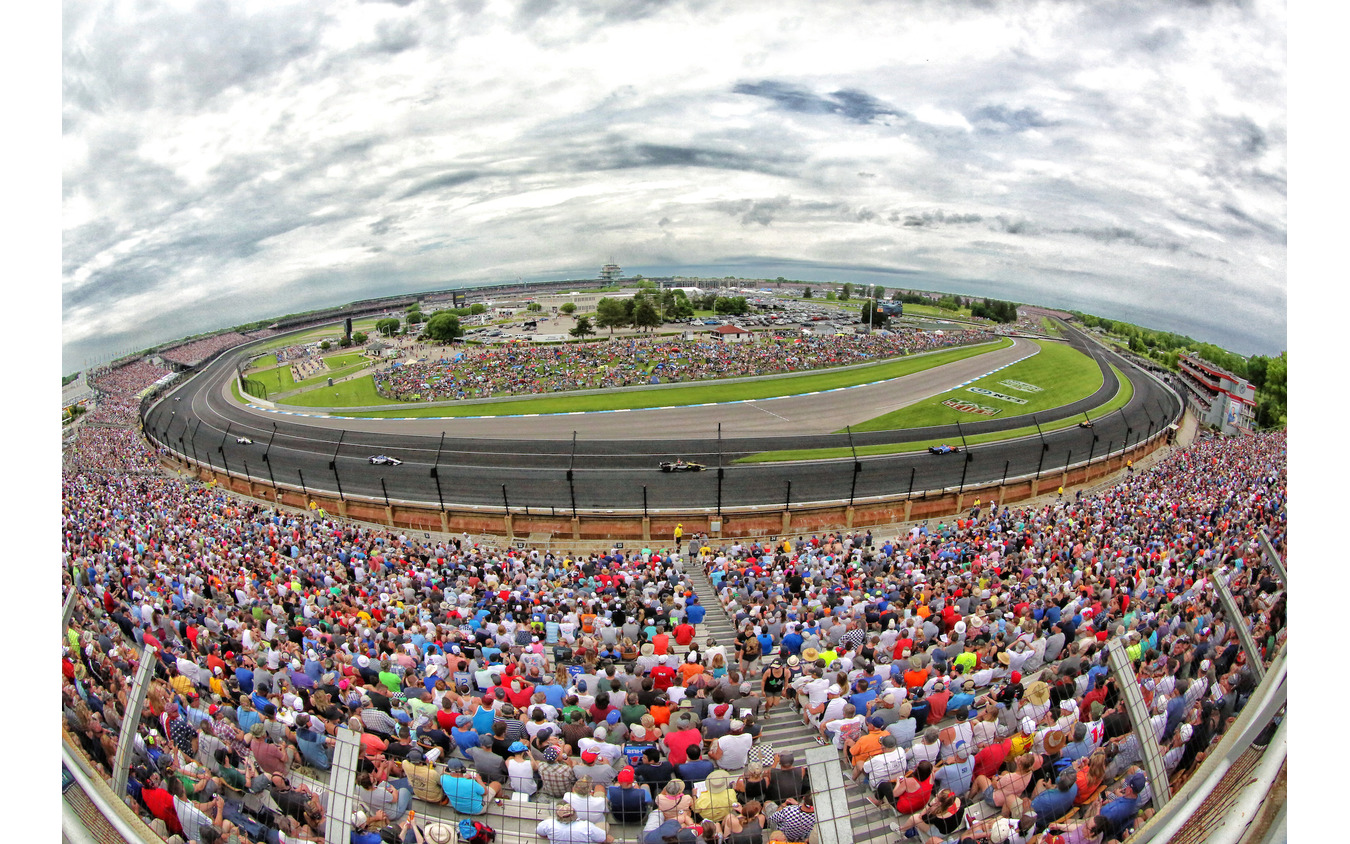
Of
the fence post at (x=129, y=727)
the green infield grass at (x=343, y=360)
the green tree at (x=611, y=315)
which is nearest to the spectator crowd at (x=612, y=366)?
the green infield grass at (x=343, y=360)

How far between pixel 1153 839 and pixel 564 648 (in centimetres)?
803

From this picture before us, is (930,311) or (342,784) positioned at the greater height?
(930,311)

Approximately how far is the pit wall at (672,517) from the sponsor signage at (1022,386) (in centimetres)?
2381

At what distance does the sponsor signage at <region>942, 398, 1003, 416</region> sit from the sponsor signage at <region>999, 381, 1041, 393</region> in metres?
8.56

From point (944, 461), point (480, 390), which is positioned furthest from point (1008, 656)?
point (480, 390)

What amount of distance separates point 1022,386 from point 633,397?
113ft

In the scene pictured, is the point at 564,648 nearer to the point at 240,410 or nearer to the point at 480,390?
the point at 480,390

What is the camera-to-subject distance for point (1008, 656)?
28.8 feet

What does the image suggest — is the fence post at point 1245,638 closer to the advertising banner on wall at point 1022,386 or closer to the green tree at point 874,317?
the advertising banner on wall at point 1022,386

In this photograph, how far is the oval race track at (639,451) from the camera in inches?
1144

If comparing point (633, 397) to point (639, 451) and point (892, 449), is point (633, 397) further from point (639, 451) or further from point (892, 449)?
point (892, 449)

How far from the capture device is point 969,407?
1763 inches

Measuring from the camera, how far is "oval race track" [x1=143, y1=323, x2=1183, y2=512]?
95.3 ft

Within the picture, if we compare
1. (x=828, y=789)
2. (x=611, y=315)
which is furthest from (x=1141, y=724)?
(x=611, y=315)
